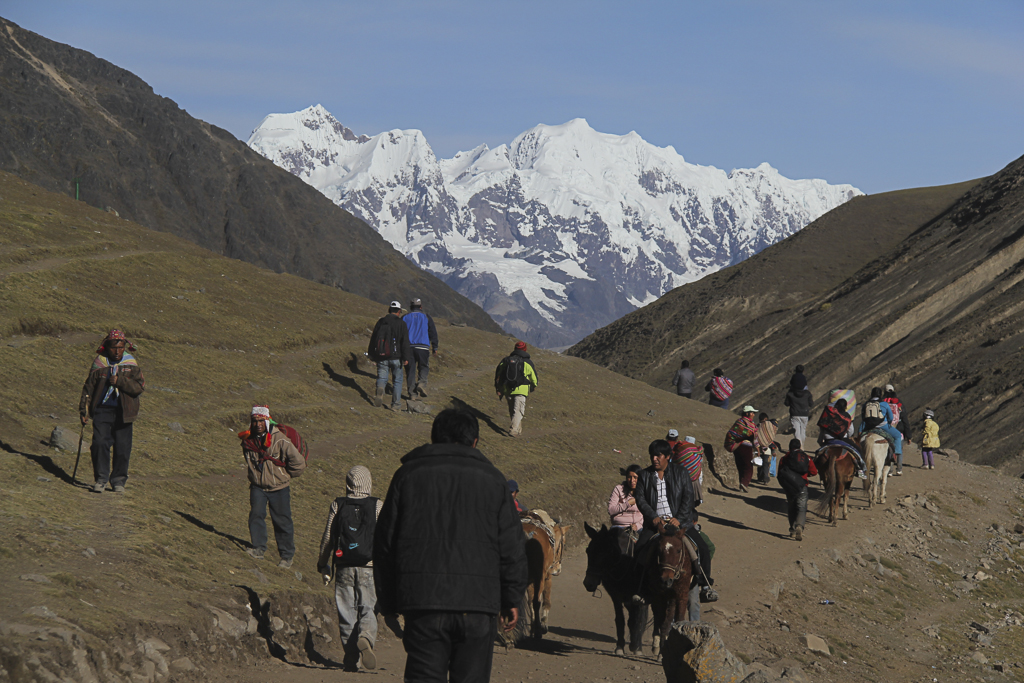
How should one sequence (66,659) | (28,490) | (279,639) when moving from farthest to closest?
(28,490) → (279,639) → (66,659)

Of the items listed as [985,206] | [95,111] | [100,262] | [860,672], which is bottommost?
[860,672]

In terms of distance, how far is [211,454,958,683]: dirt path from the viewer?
39.9 feet

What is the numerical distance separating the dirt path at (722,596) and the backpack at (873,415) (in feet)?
6.69

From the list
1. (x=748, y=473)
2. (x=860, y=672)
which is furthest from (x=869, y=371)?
(x=860, y=672)

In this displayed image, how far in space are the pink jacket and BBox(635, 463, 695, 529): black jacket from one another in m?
0.39

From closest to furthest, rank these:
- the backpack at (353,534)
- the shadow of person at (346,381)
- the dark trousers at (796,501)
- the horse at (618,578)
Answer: the backpack at (353,534) < the horse at (618,578) < the dark trousers at (796,501) < the shadow of person at (346,381)

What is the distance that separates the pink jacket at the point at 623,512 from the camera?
13.9 metres

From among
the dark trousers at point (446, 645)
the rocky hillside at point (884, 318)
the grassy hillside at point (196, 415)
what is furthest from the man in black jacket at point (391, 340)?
the rocky hillside at point (884, 318)

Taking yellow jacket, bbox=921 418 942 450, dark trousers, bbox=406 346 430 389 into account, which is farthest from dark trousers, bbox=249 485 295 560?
yellow jacket, bbox=921 418 942 450

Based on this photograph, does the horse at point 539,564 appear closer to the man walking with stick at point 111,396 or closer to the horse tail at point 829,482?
the man walking with stick at point 111,396

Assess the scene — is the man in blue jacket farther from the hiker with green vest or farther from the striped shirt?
the striped shirt

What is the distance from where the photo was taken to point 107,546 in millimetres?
12516

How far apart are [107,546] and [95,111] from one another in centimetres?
16475

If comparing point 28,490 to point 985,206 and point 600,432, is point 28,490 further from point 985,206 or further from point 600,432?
point 985,206
